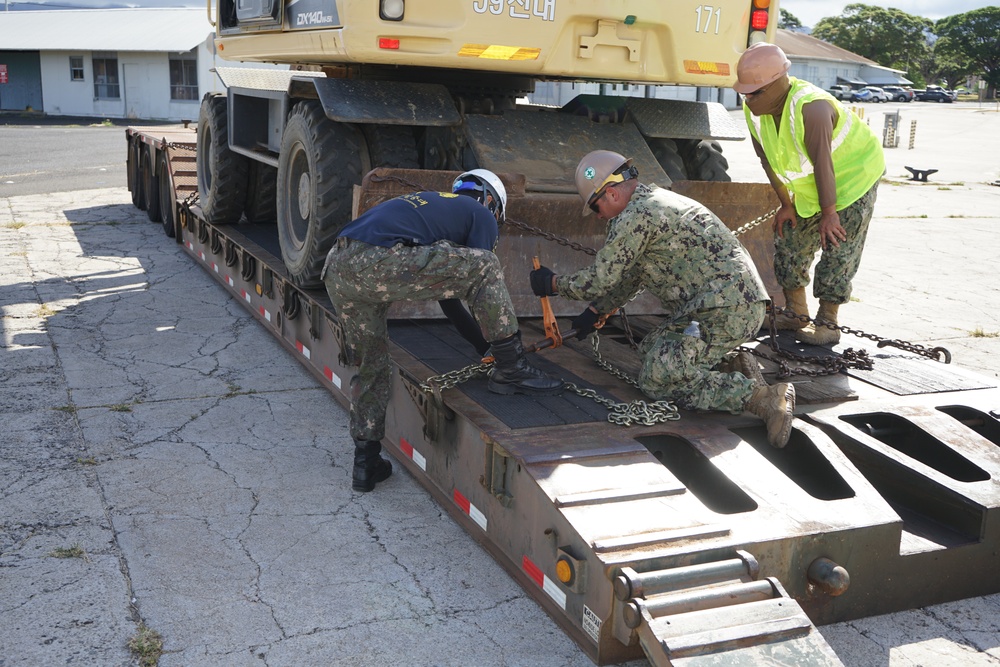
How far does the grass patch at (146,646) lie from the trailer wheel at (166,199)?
7530 mm

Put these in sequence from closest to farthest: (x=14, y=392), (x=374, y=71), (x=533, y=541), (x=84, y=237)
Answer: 1. (x=533, y=541)
2. (x=14, y=392)
3. (x=374, y=71)
4. (x=84, y=237)

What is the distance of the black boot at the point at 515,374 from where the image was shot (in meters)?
4.50

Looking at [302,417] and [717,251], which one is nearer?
[717,251]

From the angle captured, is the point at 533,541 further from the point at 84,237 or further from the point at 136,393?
the point at 84,237

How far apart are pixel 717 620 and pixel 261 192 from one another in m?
6.45

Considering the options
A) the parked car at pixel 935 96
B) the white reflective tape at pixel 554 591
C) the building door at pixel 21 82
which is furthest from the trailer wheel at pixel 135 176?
the parked car at pixel 935 96

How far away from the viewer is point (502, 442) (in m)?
3.84

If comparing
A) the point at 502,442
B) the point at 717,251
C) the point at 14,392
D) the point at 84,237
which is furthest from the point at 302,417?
the point at 84,237

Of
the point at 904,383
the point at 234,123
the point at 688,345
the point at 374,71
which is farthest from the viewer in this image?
the point at 234,123

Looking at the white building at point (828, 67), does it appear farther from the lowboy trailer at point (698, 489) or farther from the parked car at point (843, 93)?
the lowboy trailer at point (698, 489)

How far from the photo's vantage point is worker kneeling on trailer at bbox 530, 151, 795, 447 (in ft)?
14.6

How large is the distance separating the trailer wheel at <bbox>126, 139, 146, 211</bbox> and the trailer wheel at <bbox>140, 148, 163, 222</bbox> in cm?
33

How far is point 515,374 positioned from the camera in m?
4.53

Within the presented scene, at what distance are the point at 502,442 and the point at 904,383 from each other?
7.44 ft
